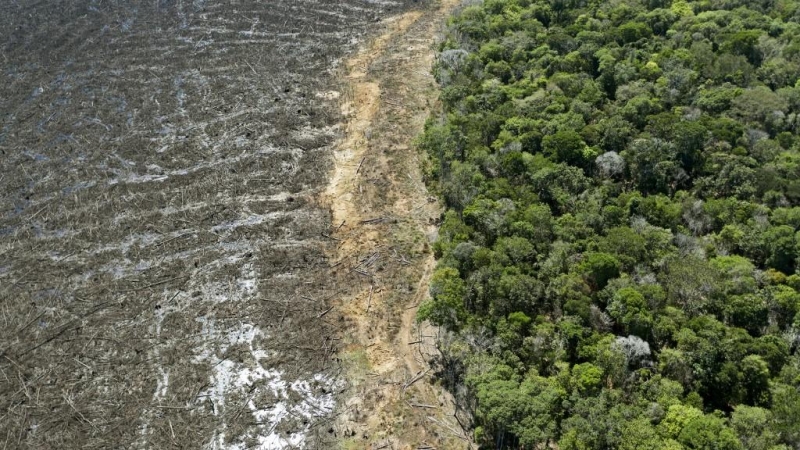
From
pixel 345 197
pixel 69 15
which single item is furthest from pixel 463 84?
pixel 69 15

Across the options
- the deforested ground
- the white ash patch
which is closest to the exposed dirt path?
the deforested ground

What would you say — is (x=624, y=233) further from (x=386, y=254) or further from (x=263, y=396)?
(x=263, y=396)

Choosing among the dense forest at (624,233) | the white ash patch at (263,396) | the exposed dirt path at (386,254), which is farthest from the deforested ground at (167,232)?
the dense forest at (624,233)

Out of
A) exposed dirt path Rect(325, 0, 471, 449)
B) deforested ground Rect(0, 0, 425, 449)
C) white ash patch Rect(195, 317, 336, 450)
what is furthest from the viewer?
deforested ground Rect(0, 0, 425, 449)

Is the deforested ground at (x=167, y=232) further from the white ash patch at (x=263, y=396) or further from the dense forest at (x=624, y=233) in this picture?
the dense forest at (x=624, y=233)

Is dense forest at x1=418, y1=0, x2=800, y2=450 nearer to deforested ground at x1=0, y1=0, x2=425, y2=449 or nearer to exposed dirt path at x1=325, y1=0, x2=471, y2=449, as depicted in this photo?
exposed dirt path at x1=325, y1=0, x2=471, y2=449

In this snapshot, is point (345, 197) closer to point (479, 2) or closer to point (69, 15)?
point (479, 2)
